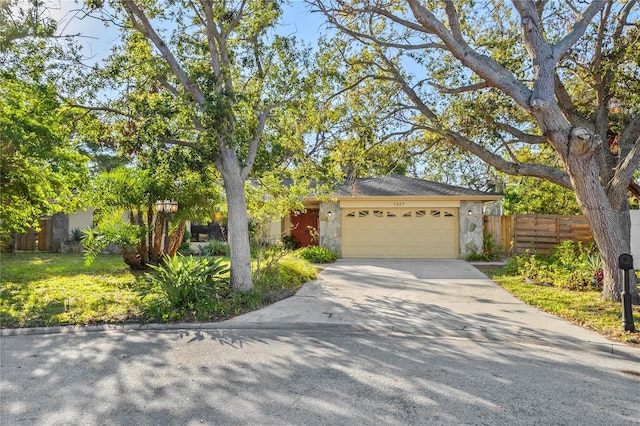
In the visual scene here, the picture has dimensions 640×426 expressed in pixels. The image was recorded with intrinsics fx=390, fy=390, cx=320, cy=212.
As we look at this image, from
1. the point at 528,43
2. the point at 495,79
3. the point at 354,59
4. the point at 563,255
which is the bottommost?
the point at 563,255

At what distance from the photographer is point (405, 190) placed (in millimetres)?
16062

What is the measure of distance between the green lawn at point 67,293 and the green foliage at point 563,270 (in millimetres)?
9258

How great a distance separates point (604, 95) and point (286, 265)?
8.32 m

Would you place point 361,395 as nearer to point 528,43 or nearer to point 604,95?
point 528,43

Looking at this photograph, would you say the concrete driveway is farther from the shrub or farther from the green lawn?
the shrub

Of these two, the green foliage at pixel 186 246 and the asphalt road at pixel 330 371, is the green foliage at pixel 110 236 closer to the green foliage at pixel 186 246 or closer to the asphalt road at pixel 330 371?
the asphalt road at pixel 330 371

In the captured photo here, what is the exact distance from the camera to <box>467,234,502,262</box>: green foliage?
586 inches

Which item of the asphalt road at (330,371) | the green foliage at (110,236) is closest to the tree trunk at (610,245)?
the asphalt road at (330,371)

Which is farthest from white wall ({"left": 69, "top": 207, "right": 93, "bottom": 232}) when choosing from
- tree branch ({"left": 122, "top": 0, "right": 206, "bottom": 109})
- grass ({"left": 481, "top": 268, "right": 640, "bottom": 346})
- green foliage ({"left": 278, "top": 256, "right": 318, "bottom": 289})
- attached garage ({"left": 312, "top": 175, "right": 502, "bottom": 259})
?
grass ({"left": 481, "top": 268, "right": 640, "bottom": 346})

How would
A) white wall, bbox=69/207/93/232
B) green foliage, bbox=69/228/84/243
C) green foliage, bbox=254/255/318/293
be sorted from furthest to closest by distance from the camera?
1. white wall, bbox=69/207/93/232
2. green foliage, bbox=69/228/84/243
3. green foliage, bbox=254/255/318/293

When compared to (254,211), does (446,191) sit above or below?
above

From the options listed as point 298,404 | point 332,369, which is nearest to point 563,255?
point 332,369

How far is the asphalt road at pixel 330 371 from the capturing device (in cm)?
338

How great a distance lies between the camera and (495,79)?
7.09m
